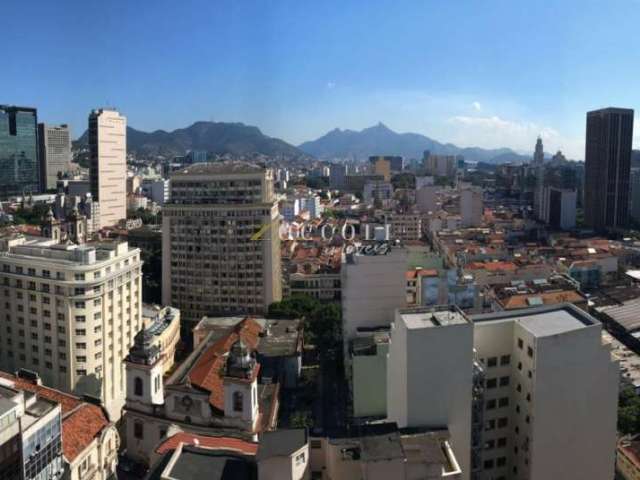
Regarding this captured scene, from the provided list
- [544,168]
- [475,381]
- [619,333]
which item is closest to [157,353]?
[475,381]

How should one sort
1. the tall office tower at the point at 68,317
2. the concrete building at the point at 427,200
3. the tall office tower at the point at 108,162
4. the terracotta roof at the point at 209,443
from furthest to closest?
the concrete building at the point at 427,200, the tall office tower at the point at 108,162, the tall office tower at the point at 68,317, the terracotta roof at the point at 209,443

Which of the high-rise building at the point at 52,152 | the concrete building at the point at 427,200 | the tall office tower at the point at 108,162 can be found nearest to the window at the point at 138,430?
the tall office tower at the point at 108,162

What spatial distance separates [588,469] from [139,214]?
129ft

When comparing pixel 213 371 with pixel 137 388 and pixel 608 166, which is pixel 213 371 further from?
pixel 608 166

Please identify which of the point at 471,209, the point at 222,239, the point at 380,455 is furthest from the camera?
the point at 471,209

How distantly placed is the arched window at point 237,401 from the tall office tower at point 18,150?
4545 centimetres

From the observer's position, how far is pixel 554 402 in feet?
28.0

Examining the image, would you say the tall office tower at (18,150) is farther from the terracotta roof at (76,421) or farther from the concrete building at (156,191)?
the terracotta roof at (76,421)

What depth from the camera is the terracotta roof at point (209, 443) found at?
7293mm

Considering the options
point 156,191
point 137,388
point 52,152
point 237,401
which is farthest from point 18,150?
point 237,401

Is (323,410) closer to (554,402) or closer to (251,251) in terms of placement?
(554,402)

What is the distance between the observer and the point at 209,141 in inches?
5044

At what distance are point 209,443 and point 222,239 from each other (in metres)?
13.3

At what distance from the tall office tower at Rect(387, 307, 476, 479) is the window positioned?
465cm
